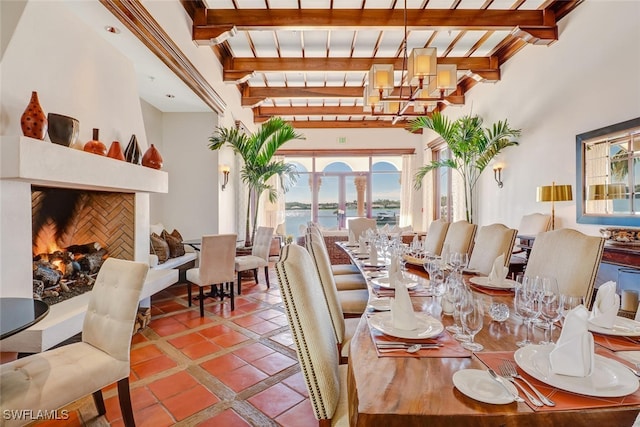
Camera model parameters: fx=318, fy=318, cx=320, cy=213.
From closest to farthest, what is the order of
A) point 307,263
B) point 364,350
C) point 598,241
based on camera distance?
point 364,350 < point 307,263 < point 598,241

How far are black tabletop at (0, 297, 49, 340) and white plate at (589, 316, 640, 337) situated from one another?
6.62ft

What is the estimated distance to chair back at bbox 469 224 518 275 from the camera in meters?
2.22

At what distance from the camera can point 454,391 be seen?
78 cm

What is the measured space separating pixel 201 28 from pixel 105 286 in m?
3.06

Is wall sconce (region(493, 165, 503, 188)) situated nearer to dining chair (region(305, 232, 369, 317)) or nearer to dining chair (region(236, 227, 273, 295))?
dining chair (region(305, 232, 369, 317))

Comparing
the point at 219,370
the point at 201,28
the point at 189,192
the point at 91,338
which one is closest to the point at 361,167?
the point at 189,192

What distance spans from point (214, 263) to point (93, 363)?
1808 mm

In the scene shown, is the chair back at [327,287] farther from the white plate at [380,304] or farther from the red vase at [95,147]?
the red vase at [95,147]

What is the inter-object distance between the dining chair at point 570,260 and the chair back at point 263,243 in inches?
125

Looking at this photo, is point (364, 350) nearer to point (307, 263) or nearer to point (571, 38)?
point (307, 263)

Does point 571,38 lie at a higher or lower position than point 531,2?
lower

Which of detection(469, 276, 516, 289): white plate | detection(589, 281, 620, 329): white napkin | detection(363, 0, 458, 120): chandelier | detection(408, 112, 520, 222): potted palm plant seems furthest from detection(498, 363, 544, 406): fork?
detection(408, 112, 520, 222): potted palm plant

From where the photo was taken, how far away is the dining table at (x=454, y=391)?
0.69 m

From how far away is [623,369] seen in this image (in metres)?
0.85
